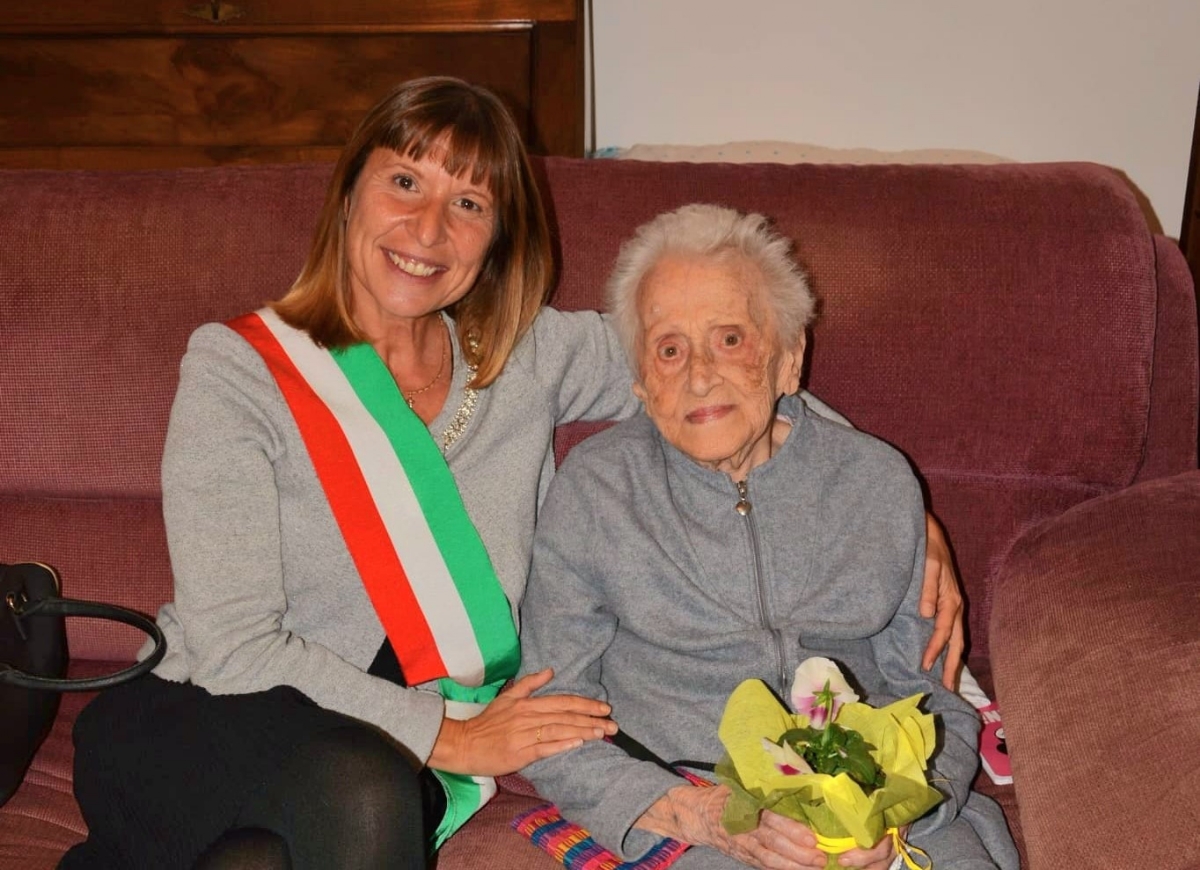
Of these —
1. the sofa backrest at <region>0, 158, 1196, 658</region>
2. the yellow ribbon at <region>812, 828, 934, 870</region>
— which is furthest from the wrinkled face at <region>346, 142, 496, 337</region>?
the yellow ribbon at <region>812, 828, 934, 870</region>

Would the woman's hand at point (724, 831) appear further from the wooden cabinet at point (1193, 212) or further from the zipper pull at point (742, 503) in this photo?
the wooden cabinet at point (1193, 212)

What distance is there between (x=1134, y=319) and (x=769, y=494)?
636mm

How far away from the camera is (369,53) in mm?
2947

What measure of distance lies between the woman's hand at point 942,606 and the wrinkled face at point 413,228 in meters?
0.71

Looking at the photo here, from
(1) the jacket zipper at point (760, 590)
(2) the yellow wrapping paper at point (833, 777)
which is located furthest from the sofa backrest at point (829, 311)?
(2) the yellow wrapping paper at point (833, 777)

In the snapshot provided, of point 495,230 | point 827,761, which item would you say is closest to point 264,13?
point 495,230

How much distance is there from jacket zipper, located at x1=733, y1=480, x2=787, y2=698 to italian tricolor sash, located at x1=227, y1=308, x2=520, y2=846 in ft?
1.09

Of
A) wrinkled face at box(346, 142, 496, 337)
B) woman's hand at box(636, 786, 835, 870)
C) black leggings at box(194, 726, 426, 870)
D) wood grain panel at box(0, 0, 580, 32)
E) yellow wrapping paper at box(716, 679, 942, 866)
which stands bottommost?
woman's hand at box(636, 786, 835, 870)

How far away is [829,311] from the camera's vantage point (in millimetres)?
1877

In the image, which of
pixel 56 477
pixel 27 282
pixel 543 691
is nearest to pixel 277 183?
pixel 27 282

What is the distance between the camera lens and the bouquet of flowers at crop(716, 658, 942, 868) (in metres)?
1.20

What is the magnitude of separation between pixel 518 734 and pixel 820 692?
1.43ft

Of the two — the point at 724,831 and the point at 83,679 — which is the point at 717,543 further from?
the point at 83,679

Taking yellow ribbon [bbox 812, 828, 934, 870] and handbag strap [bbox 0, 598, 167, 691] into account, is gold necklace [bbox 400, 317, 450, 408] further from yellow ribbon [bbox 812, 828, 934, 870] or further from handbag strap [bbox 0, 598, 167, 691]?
yellow ribbon [bbox 812, 828, 934, 870]
